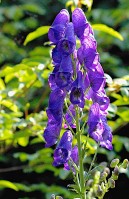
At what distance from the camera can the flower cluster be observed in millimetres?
2547

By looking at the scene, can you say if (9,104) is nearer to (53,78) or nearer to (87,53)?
(53,78)

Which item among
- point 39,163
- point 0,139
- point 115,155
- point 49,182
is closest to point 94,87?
point 0,139

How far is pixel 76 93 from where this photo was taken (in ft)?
8.36

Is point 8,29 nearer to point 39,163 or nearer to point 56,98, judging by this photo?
point 39,163

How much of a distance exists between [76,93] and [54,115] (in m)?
0.17

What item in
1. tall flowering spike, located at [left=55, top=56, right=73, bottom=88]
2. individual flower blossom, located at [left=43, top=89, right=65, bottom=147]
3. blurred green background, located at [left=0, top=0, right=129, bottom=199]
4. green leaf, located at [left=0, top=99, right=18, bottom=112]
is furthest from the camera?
blurred green background, located at [left=0, top=0, right=129, bottom=199]

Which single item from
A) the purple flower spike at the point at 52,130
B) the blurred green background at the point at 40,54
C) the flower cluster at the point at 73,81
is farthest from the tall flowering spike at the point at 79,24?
the blurred green background at the point at 40,54

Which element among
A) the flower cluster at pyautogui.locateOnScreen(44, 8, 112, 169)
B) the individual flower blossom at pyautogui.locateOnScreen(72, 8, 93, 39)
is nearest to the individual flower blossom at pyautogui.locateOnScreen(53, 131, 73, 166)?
the flower cluster at pyautogui.locateOnScreen(44, 8, 112, 169)

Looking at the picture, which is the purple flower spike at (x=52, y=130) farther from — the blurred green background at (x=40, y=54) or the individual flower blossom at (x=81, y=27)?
the blurred green background at (x=40, y=54)

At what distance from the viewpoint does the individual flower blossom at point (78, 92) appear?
99.4 inches

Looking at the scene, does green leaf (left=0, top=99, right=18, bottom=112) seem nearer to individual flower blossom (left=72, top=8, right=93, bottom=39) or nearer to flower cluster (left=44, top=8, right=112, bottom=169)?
flower cluster (left=44, top=8, right=112, bottom=169)

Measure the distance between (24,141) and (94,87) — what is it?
2.02m

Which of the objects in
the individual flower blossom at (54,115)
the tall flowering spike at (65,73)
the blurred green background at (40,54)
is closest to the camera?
the tall flowering spike at (65,73)

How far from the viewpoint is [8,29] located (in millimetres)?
6375
